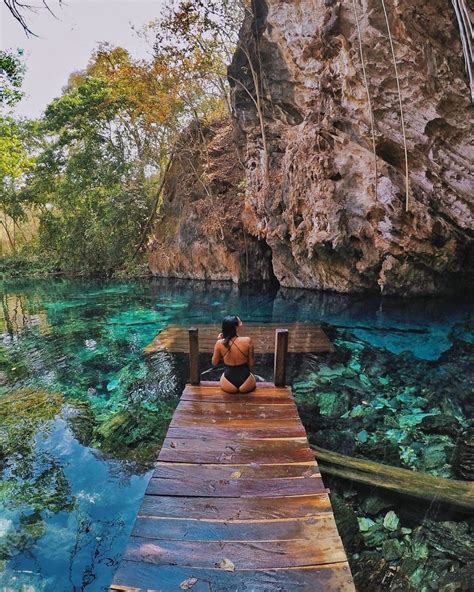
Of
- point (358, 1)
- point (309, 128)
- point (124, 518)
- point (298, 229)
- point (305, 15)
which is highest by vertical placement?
point (305, 15)

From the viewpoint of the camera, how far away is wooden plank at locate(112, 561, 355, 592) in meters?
2.09

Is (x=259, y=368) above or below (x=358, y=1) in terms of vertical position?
below

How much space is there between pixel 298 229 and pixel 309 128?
3.32 m

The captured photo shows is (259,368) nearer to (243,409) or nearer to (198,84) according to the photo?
(243,409)

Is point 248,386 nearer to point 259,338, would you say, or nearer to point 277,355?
point 277,355

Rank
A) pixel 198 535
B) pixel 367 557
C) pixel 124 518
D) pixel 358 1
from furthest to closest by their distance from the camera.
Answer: pixel 358 1 < pixel 124 518 < pixel 367 557 < pixel 198 535

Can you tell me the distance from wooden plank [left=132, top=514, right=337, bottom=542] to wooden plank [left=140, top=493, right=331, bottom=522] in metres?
0.05

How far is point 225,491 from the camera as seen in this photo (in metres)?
2.91

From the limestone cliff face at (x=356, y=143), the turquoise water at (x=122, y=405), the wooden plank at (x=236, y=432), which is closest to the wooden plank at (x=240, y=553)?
the turquoise water at (x=122, y=405)

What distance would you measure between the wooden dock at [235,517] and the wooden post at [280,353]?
2.52ft

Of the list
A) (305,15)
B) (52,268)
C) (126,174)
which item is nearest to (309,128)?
(305,15)

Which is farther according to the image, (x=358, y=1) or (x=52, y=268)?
(x=52, y=268)

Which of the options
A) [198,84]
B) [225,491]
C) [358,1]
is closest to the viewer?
[225,491]

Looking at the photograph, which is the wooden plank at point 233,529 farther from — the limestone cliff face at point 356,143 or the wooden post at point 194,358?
the limestone cliff face at point 356,143
